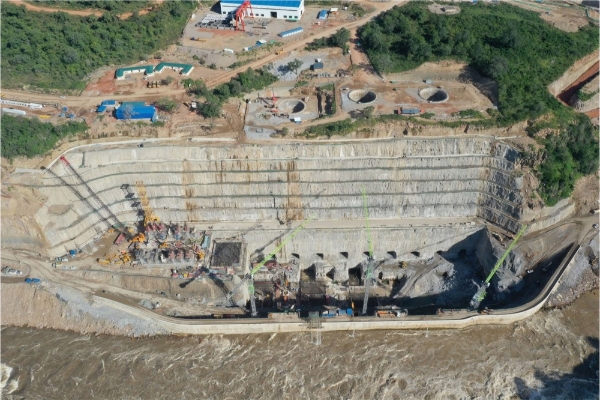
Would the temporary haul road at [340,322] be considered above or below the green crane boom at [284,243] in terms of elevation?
below

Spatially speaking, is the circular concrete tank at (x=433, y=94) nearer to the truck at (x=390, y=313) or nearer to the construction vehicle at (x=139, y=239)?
the truck at (x=390, y=313)

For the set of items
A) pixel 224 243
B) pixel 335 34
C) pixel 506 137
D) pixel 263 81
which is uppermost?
pixel 335 34

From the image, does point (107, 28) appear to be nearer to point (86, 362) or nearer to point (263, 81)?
point (263, 81)

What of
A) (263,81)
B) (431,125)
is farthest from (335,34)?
(431,125)

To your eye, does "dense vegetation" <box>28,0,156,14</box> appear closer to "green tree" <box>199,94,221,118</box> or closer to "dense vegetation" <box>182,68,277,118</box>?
"dense vegetation" <box>182,68,277,118</box>

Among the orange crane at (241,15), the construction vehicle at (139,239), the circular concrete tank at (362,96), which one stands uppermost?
the orange crane at (241,15)

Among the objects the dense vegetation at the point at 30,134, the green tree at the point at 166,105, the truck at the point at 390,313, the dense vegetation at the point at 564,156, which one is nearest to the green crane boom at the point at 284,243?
the truck at the point at 390,313

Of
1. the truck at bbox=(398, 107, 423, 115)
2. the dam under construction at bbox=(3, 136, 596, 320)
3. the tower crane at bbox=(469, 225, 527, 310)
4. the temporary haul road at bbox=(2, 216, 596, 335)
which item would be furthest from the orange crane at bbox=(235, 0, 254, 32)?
the tower crane at bbox=(469, 225, 527, 310)

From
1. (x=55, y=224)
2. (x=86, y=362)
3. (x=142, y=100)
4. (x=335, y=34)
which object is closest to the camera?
(x=86, y=362)
